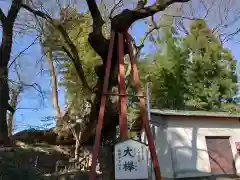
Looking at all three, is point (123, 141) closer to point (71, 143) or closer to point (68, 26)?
point (68, 26)

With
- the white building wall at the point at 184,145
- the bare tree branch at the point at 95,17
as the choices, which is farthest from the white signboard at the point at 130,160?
the white building wall at the point at 184,145

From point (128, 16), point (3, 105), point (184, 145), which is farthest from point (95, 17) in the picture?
point (184, 145)

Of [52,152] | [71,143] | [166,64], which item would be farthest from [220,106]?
[52,152]

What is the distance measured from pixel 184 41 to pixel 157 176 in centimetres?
1628

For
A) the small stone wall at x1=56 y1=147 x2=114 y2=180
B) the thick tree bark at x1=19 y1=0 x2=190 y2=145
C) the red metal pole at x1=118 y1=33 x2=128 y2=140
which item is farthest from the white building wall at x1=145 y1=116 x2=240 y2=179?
the red metal pole at x1=118 y1=33 x2=128 y2=140

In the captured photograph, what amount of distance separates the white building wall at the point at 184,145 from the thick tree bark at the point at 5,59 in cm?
632

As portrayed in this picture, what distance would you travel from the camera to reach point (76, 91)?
51.0 ft

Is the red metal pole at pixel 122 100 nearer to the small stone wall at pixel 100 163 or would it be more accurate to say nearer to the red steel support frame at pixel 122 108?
the red steel support frame at pixel 122 108

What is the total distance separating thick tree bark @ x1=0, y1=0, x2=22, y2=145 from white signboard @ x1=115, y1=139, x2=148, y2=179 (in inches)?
158

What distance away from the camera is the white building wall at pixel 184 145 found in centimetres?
1163

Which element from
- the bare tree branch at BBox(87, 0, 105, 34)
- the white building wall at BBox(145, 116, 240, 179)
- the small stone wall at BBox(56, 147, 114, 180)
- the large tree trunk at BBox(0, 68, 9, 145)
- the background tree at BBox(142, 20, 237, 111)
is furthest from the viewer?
the background tree at BBox(142, 20, 237, 111)

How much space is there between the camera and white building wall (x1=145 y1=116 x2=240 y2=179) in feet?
38.2

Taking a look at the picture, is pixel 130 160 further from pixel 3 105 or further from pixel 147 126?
pixel 3 105

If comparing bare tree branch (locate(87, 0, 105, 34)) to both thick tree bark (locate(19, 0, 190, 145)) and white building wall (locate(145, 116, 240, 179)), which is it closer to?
thick tree bark (locate(19, 0, 190, 145))
